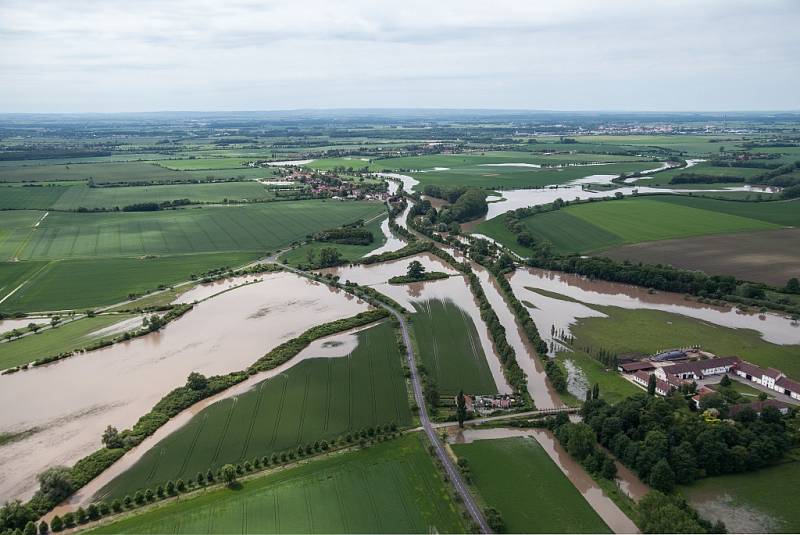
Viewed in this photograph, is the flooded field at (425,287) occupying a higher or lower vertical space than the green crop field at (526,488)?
higher

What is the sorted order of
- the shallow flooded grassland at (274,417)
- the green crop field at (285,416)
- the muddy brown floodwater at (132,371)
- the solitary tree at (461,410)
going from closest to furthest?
the shallow flooded grassland at (274,417) → the green crop field at (285,416) → the muddy brown floodwater at (132,371) → the solitary tree at (461,410)

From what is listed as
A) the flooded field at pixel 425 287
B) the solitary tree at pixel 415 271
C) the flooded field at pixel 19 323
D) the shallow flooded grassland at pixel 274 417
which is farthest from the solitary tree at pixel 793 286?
the flooded field at pixel 19 323

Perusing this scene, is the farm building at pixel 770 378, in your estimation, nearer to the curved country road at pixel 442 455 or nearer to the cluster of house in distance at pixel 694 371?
the cluster of house in distance at pixel 694 371

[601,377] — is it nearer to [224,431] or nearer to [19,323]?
[224,431]

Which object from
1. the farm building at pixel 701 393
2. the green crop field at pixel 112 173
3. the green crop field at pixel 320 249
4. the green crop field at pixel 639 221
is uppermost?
the green crop field at pixel 112 173

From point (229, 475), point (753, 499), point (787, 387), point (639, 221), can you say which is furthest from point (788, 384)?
point (639, 221)

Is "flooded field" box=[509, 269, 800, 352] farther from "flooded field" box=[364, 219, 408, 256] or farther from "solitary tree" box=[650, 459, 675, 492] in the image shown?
"solitary tree" box=[650, 459, 675, 492]
